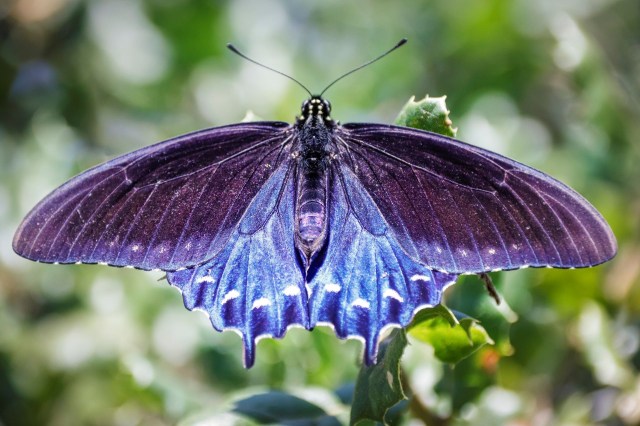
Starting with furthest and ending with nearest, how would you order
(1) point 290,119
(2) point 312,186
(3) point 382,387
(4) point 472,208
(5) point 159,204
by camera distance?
(1) point 290,119, (2) point 312,186, (5) point 159,204, (4) point 472,208, (3) point 382,387

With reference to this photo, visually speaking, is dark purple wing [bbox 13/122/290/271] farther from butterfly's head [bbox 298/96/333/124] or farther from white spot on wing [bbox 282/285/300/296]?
A: white spot on wing [bbox 282/285/300/296]

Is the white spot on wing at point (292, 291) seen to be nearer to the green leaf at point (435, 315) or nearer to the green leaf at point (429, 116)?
the green leaf at point (435, 315)

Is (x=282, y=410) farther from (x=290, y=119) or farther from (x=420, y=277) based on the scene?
(x=290, y=119)

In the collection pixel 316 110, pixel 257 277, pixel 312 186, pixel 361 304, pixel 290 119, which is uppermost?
pixel 290 119

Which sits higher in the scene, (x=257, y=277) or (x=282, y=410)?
(x=257, y=277)

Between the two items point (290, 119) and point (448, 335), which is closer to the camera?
point (448, 335)

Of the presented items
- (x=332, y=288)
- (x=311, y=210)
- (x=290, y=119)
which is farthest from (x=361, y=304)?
(x=290, y=119)

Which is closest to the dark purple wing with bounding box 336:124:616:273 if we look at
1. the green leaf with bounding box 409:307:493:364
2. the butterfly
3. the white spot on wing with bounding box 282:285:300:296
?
the butterfly
